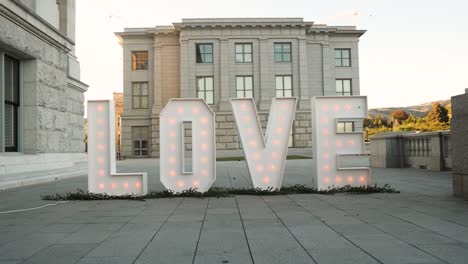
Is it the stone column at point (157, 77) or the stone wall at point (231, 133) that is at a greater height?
the stone column at point (157, 77)

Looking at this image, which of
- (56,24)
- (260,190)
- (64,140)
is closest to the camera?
(260,190)

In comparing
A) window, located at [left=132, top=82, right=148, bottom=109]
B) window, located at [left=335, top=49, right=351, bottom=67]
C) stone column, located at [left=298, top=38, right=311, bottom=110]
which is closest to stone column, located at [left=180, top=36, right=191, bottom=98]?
window, located at [left=132, top=82, right=148, bottom=109]

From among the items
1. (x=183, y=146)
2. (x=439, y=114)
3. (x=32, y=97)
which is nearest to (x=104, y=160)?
(x=183, y=146)

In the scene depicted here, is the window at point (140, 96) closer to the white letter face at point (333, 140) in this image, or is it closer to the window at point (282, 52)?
the window at point (282, 52)

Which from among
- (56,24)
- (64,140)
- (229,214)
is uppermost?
(56,24)

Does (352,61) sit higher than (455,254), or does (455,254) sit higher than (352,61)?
(352,61)

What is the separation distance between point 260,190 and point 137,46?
41349mm

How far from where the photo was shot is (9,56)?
12.5 meters

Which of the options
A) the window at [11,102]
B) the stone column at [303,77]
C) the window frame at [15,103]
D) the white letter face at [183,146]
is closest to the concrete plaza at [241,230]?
the white letter face at [183,146]

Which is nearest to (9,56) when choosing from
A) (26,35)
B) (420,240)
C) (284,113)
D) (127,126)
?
(26,35)

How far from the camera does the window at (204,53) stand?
4575cm

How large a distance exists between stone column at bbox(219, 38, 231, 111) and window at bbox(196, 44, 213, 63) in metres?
1.27

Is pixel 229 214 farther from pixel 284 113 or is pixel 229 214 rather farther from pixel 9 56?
pixel 9 56

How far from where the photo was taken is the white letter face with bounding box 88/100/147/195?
9.52 meters
